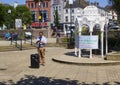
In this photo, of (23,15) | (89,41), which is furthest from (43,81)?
(23,15)

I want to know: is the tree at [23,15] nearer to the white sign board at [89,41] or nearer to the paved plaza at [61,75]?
the white sign board at [89,41]

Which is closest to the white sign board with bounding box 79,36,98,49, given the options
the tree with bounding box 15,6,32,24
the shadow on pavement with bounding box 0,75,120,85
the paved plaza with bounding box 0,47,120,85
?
the paved plaza with bounding box 0,47,120,85

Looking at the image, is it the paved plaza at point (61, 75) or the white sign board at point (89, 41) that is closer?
the paved plaza at point (61, 75)


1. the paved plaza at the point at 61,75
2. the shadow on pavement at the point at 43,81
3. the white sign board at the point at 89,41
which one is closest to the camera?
the shadow on pavement at the point at 43,81

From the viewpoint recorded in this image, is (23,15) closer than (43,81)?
No

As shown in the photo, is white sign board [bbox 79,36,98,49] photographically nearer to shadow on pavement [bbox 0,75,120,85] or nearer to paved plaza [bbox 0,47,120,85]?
paved plaza [bbox 0,47,120,85]

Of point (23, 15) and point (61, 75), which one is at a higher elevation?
point (23, 15)

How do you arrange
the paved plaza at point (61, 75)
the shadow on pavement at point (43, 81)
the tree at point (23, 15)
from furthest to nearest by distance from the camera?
the tree at point (23, 15) < the paved plaza at point (61, 75) < the shadow on pavement at point (43, 81)

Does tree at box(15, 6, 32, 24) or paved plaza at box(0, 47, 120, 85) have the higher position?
tree at box(15, 6, 32, 24)

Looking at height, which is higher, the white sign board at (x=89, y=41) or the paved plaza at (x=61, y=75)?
the white sign board at (x=89, y=41)

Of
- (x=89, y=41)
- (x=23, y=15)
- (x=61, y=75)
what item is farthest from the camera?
(x=23, y=15)

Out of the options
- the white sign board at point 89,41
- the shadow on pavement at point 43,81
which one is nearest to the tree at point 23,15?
the white sign board at point 89,41

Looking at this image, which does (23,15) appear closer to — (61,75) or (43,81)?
(61,75)

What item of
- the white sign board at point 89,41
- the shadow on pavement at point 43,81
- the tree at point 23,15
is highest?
the tree at point 23,15
